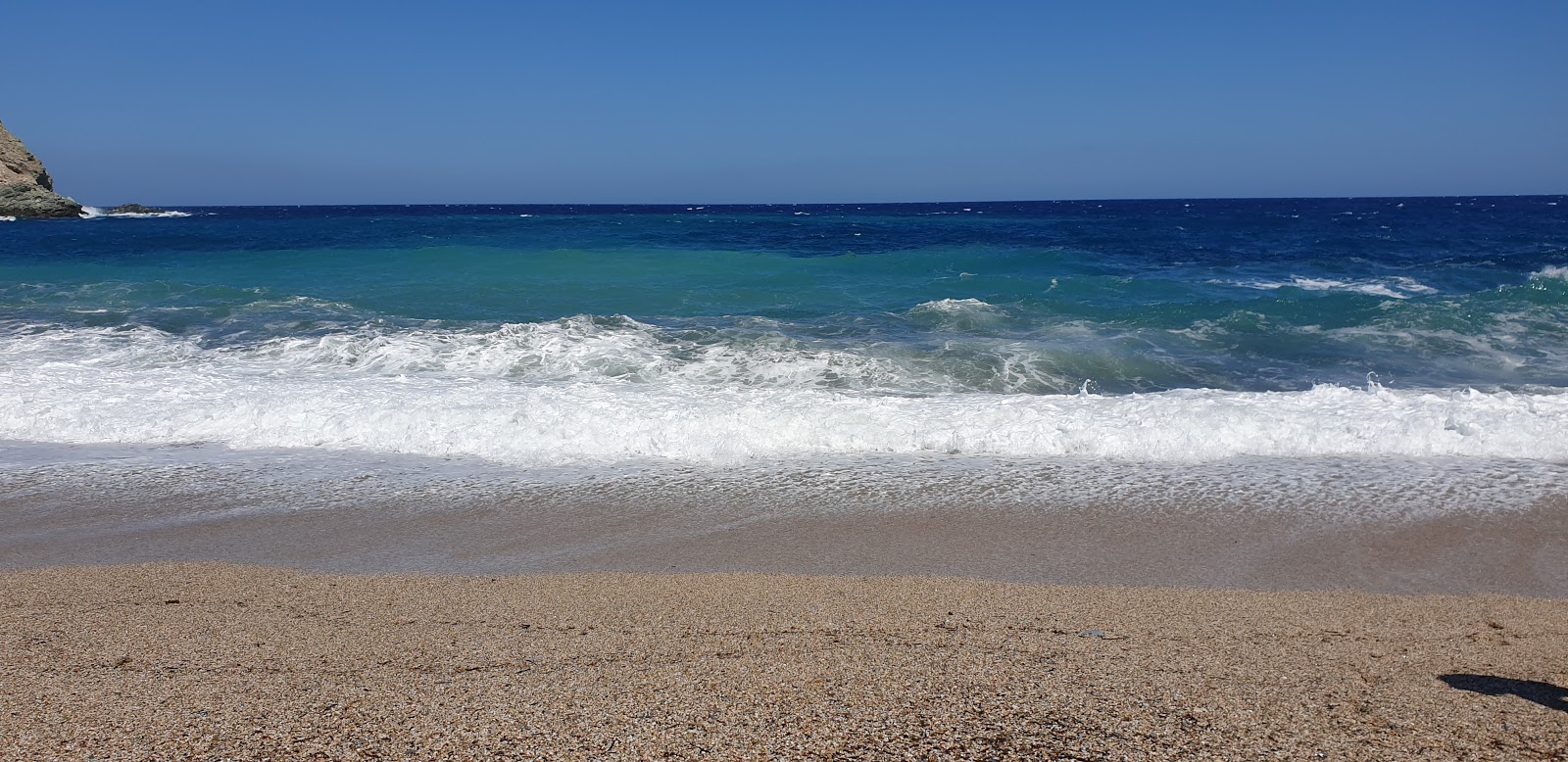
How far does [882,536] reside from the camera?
501 cm

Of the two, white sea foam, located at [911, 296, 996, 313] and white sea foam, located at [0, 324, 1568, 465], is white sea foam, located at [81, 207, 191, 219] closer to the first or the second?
white sea foam, located at [0, 324, 1568, 465]

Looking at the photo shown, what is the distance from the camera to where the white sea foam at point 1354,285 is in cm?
1666

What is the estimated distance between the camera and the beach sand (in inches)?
104

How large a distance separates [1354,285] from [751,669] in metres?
18.6

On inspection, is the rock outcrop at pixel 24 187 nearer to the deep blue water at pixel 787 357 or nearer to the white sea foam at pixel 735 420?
the deep blue water at pixel 787 357

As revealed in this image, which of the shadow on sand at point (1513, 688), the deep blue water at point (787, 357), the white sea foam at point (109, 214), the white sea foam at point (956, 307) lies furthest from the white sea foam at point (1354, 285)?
the white sea foam at point (109, 214)

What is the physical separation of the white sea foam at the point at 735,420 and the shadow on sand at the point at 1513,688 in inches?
136

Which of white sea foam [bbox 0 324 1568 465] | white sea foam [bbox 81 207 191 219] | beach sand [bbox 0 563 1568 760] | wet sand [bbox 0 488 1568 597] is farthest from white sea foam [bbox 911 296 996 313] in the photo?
white sea foam [bbox 81 207 191 219]

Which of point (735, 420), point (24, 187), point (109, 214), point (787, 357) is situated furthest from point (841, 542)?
point (109, 214)

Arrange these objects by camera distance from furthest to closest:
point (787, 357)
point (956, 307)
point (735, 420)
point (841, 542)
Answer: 1. point (956, 307)
2. point (787, 357)
3. point (735, 420)
4. point (841, 542)

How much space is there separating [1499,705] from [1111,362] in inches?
294

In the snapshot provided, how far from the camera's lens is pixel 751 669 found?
316 centimetres

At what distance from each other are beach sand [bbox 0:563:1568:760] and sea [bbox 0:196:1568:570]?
139cm

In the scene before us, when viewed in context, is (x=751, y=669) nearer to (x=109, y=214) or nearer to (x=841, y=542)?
(x=841, y=542)
